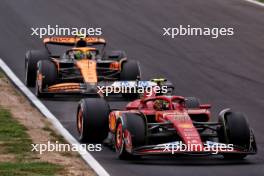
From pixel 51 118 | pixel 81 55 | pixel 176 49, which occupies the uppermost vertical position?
pixel 176 49

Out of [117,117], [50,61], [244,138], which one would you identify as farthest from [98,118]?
[50,61]

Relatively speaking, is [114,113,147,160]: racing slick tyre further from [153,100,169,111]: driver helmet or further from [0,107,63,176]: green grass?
[0,107,63,176]: green grass

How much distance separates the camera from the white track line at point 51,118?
62.0 feet

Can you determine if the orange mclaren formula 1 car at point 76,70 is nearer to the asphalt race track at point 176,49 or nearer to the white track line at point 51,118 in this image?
the white track line at point 51,118

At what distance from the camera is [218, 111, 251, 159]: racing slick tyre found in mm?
19750

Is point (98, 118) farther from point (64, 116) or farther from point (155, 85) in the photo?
point (64, 116)

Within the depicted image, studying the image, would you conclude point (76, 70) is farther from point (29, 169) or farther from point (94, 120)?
point (29, 169)

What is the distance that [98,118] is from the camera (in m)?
21.0

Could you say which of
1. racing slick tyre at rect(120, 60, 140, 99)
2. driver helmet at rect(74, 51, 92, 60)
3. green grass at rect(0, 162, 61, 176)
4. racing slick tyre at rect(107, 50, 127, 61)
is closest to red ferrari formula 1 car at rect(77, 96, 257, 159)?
green grass at rect(0, 162, 61, 176)

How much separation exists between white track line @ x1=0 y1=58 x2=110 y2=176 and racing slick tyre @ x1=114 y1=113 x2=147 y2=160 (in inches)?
Answer: 22.9

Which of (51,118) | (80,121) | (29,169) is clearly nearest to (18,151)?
(29,169)

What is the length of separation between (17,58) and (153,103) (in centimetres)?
1321

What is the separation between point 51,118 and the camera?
24188 millimetres

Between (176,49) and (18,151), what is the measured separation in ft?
54.9
